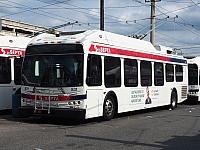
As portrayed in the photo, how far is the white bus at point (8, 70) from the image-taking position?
642 inches

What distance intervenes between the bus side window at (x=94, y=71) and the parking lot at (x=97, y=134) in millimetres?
1435

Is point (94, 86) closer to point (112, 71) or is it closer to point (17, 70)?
point (112, 71)


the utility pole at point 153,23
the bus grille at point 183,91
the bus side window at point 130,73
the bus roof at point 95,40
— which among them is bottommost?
the bus grille at point 183,91

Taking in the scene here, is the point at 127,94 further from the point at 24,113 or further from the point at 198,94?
the point at 198,94

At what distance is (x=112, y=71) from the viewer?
15.2 m

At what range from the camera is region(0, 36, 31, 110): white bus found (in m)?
16.3

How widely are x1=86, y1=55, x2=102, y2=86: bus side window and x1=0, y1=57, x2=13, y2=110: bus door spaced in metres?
4.24

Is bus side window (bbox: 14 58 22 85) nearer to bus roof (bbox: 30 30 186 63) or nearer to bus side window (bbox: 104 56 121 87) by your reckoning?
bus roof (bbox: 30 30 186 63)

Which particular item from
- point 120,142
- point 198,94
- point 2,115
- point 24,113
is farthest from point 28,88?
point 198,94

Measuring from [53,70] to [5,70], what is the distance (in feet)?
11.3

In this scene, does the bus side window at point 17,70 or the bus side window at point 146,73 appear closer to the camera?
the bus side window at point 17,70

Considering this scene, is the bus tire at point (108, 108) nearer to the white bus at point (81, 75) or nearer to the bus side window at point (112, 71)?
the white bus at point (81, 75)

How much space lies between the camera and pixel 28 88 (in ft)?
46.0

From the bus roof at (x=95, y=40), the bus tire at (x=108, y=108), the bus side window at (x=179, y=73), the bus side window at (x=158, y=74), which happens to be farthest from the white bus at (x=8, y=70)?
the bus side window at (x=179, y=73)
